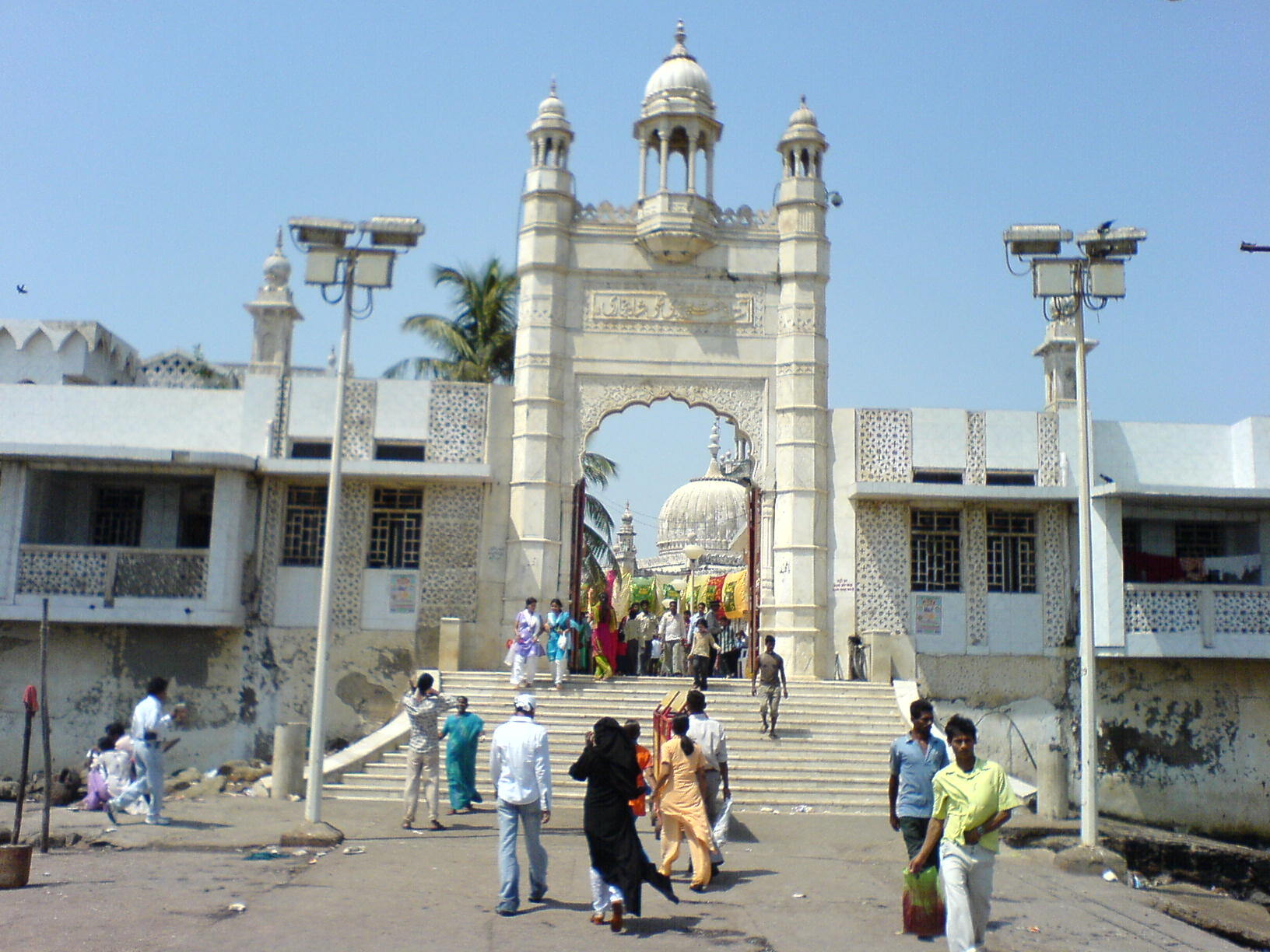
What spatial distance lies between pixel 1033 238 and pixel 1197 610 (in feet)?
28.2

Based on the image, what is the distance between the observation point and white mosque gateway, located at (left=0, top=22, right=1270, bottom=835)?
18.3m

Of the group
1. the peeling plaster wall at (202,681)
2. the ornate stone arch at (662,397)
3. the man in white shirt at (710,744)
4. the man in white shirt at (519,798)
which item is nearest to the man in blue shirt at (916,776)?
the man in white shirt at (710,744)

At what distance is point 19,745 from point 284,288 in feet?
39.3

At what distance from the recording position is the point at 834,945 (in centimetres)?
766

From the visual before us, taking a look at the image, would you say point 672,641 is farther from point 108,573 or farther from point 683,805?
point 683,805

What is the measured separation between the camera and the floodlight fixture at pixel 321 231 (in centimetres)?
1202

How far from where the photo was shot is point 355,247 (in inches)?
478

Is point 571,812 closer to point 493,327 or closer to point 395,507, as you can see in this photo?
point 395,507

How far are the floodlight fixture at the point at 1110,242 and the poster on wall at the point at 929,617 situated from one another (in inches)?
329

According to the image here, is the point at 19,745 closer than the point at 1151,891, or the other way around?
the point at 1151,891

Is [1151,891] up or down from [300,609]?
down

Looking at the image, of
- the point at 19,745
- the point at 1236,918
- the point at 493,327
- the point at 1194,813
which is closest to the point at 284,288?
the point at 493,327

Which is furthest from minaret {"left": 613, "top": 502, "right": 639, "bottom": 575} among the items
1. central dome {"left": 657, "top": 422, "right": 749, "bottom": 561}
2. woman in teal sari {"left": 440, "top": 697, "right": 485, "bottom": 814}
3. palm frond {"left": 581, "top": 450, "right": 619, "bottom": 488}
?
woman in teal sari {"left": 440, "top": 697, "right": 485, "bottom": 814}

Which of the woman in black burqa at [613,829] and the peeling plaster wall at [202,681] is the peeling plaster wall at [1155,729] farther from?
the woman in black burqa at [613,829]
